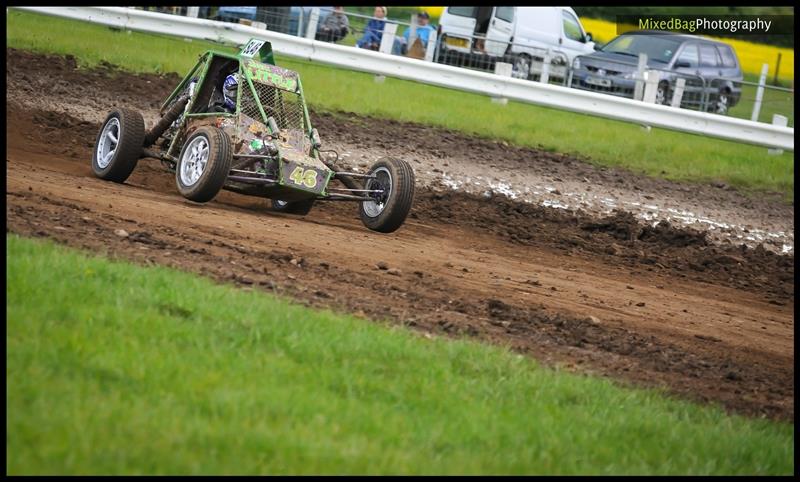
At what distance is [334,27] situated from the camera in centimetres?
Result: 2077

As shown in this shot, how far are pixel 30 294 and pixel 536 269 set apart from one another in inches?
213

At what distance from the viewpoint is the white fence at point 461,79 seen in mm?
17703

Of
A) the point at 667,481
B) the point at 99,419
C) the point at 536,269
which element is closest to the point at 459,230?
the point at 536,269

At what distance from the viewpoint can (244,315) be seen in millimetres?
6492

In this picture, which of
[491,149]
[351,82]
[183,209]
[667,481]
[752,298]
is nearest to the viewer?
[667,481]

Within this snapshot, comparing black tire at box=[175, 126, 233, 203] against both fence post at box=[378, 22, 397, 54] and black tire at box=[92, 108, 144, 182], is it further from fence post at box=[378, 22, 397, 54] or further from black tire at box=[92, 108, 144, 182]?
fence post at box=[378, 22, 397, 54]

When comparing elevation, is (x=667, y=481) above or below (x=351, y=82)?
below

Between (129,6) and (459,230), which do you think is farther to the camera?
(129,6)

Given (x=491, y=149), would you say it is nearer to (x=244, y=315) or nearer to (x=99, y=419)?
(x=244, y=315)

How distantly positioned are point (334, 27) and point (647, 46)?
6986 millimetres

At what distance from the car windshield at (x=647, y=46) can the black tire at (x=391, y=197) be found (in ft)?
43.7

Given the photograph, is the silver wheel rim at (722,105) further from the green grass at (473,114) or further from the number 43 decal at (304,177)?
the number 43 decal at (304,177)

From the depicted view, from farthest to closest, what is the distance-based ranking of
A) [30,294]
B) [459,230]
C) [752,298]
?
[459,230]
[752,298]
[30,294]

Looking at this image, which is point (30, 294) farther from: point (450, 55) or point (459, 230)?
point (450, 55)
